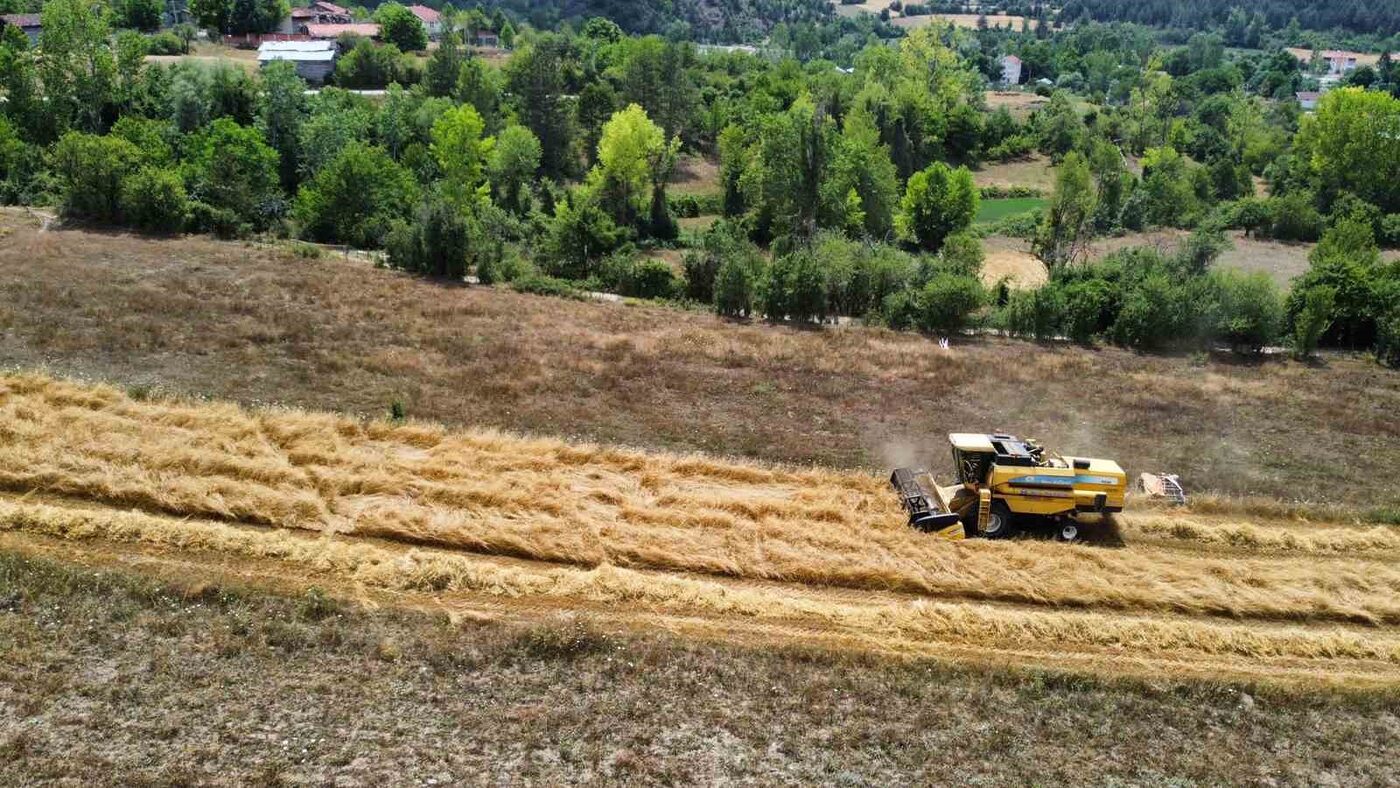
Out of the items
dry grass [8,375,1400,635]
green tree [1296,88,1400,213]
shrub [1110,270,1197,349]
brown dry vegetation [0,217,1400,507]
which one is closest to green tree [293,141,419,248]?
brown dry vegetation [0,217,1400,507]

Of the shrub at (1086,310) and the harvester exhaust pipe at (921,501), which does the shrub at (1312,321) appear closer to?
the shrub at (1086,310)

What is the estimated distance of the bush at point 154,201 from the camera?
128 feet

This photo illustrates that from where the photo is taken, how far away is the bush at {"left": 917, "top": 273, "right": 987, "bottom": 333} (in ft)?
116

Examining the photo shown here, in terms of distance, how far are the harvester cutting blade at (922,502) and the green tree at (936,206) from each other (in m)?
38.8

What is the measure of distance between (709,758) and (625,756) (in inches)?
44.3

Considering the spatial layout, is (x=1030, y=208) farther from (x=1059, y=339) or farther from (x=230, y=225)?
(x=230, y=225)

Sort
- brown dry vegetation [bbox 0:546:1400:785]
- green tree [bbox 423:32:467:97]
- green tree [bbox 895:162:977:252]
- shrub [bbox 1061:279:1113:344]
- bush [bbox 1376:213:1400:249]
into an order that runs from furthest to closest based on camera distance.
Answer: green tree [bbox 423:32:467:97] < bush [bbox 1376:213:1400:249] < green tree [bbox 895:162:977:252] < shrub [bbox 1061:279:1113:344] < brown dry vegetation [bbox 0:546:1400:785]

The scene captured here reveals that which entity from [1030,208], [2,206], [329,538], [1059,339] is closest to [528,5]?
[1030,208]

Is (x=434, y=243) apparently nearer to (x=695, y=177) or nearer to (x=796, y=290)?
(x=796, y=290)

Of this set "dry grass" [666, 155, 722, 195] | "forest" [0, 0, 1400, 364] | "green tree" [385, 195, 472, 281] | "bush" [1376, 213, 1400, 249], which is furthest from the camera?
"dry grass" [666, 155, 722, 195]

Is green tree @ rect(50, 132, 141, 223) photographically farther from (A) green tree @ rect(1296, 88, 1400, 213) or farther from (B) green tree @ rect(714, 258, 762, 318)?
(A) green tree @ rect(1296, 88, 1400, 213)

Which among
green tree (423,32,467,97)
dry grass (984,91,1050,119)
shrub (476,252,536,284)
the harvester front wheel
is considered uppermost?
green tree (423,32,467,97)

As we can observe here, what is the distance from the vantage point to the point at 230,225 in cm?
4025

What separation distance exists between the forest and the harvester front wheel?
16.7 m
